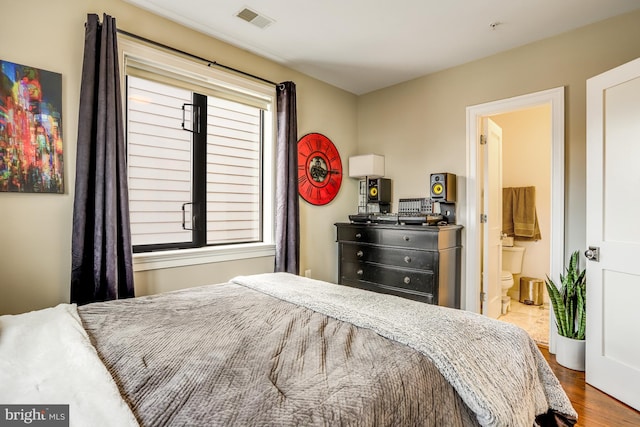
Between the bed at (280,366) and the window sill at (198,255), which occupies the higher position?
the window sill at (198,255)

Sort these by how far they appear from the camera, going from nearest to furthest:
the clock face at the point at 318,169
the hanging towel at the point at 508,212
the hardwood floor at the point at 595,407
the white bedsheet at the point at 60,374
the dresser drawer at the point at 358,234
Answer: the white bedsheet at the point at 60,374 → the hardwood floor at the point at 595,407 → the dresser drawer at the point at 358,234 → the clock face at the point at 318,169 → the hanging towel at the point at 508,212

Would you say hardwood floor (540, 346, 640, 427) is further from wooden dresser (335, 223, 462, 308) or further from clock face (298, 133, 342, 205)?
clock face (298, 133, 342, 205)

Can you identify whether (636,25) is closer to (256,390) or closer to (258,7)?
(258,7)

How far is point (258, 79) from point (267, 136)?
1.72 ft

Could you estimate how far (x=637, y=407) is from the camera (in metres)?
1.93

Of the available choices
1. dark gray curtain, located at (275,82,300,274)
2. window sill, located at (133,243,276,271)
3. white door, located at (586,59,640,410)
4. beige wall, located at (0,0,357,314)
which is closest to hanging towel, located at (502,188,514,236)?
white door, located at (586,59,640,410)

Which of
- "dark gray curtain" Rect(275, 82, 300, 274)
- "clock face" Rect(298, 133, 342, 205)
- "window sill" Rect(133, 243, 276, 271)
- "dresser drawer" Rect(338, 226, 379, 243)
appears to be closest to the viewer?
"window sill" Rect(133, 243, 276, 271)

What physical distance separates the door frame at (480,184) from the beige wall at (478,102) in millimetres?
46

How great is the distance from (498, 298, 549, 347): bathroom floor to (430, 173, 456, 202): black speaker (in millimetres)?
1482

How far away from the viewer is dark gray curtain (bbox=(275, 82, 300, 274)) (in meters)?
3.12

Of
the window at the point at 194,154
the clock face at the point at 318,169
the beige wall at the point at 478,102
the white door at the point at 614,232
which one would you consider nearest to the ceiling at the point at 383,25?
the beige wall at the point at 478,102

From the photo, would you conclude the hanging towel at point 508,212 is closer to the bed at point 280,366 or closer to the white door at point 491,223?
the white door at point 491,223

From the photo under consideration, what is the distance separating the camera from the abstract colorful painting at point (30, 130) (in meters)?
1.85

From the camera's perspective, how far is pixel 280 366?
98cm
